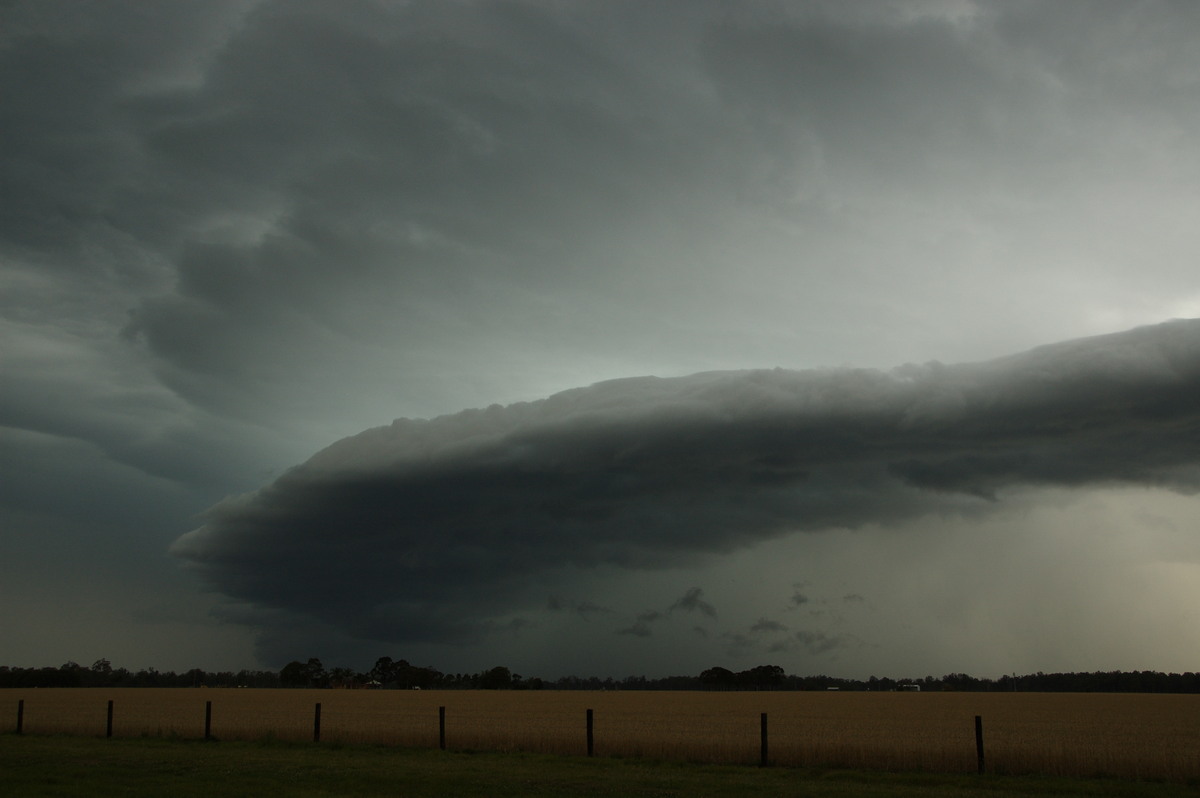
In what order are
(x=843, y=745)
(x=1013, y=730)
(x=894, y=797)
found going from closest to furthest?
(x=894, y=797)
(x=843, y=745)
(x=1013, y=730)

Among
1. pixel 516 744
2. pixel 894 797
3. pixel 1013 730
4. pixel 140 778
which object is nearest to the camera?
pixel 894 797

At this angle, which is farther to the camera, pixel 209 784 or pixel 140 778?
pixel 140 778

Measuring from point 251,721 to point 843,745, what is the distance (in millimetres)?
35278

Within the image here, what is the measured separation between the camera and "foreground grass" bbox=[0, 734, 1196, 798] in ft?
70.6

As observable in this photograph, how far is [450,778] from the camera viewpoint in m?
24.0

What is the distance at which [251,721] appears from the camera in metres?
50.5

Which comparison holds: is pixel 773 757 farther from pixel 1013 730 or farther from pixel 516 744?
pixel 1013 730

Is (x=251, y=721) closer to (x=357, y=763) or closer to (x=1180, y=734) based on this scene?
(x=357, y=763)

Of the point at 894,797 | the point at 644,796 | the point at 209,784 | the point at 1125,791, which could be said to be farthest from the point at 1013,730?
the point at 209,784

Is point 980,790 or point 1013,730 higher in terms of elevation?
point 980,790

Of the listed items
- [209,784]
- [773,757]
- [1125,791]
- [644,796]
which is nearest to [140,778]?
[209,784]

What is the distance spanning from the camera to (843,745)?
30891 millimetres

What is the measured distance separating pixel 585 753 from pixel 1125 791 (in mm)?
17316

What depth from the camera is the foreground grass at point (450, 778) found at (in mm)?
21531
